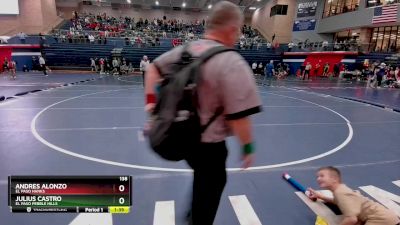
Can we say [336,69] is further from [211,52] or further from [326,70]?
[211,52]

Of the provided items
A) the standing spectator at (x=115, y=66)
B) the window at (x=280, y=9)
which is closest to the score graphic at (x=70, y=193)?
the standing spectator at (x=115, y=66)

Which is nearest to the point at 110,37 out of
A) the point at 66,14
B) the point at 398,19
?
the point at 66,14

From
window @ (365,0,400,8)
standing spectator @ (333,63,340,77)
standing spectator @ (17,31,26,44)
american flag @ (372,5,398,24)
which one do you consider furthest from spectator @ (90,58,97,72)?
window @ (365,0,400,8)

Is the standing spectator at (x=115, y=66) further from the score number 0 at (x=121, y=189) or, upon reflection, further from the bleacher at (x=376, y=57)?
the score number 0 at (x=121, y=189)

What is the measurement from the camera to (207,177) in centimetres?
214

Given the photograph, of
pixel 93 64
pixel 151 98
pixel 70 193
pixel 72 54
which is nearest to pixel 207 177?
pixel 151 98

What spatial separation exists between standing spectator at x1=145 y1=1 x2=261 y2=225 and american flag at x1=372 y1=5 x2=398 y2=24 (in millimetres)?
32973

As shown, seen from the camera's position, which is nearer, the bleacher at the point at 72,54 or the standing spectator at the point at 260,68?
the bleacher at the point at 72,54

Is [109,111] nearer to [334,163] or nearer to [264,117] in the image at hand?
[264,117]

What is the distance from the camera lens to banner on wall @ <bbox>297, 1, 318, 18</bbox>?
37834 mm

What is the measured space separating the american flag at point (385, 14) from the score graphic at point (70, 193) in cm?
3348

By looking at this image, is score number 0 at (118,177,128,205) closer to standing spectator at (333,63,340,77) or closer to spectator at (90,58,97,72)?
spectator at (90,58,97,72)

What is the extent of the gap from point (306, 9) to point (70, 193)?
139 feet

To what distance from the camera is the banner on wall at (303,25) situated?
3844cm
